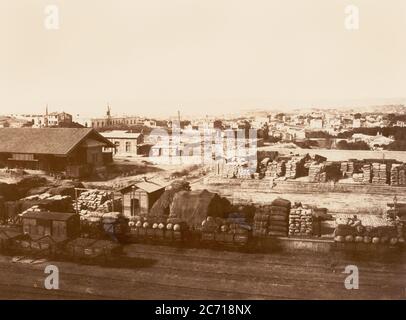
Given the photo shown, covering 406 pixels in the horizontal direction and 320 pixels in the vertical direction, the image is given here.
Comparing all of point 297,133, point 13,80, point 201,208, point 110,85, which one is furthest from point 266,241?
point 13,80

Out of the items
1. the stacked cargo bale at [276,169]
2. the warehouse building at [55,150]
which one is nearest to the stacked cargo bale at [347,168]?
the stacked cargo bale at [276,169]

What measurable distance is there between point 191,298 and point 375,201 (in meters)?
4.40

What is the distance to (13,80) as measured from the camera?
32.9ft

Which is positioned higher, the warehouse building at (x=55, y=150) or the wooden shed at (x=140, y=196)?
the warehouse building at (x=55, y=150)

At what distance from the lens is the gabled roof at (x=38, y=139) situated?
10.2 metres

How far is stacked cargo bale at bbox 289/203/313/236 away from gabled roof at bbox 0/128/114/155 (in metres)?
5.21

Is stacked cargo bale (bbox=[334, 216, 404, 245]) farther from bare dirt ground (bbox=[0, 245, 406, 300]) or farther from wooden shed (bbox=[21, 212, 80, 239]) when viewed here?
wooden shed (bbox=[21, 212, 80, 239])

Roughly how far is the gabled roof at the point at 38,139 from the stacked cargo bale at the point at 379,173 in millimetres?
6637

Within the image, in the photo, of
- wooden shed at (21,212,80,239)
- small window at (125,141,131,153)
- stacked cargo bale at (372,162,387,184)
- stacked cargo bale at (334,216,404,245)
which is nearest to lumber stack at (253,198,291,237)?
stacked cargo bale at (334,216,404,245)

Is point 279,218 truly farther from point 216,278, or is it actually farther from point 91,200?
point 91,200

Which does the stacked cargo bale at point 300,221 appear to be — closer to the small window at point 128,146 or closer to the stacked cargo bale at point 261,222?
the stacked cargo bale at point 261,222

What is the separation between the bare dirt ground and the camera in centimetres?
877
